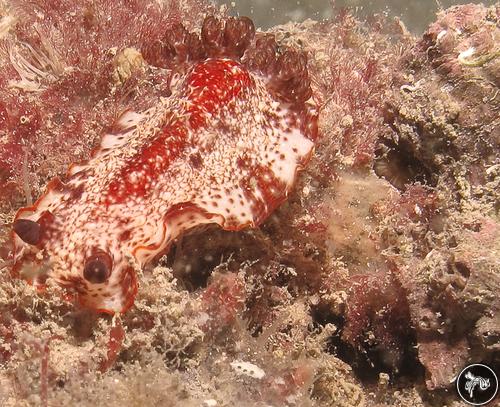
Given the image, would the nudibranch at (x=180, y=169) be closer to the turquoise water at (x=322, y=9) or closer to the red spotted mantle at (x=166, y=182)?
the red spotted mantle at (x=166, y=182)

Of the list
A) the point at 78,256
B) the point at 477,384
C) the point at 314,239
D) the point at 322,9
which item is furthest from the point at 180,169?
the point at 322,9

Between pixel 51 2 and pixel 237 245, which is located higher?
pixel 51 2

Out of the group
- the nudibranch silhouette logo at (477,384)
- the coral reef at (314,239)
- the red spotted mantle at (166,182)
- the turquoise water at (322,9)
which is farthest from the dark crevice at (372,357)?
the turquoise water at (322,9)

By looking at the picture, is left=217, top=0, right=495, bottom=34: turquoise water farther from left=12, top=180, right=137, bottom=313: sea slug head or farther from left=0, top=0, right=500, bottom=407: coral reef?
left=12, top=180, right=137, bottom=313: sea slug head

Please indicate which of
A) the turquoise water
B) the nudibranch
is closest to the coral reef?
the nudibranch

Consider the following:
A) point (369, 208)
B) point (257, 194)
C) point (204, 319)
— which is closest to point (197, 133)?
point (257, 194)

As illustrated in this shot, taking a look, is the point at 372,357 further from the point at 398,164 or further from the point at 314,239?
the point at 398,164

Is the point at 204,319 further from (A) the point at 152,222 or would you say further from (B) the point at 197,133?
(B) the point at 197,133
